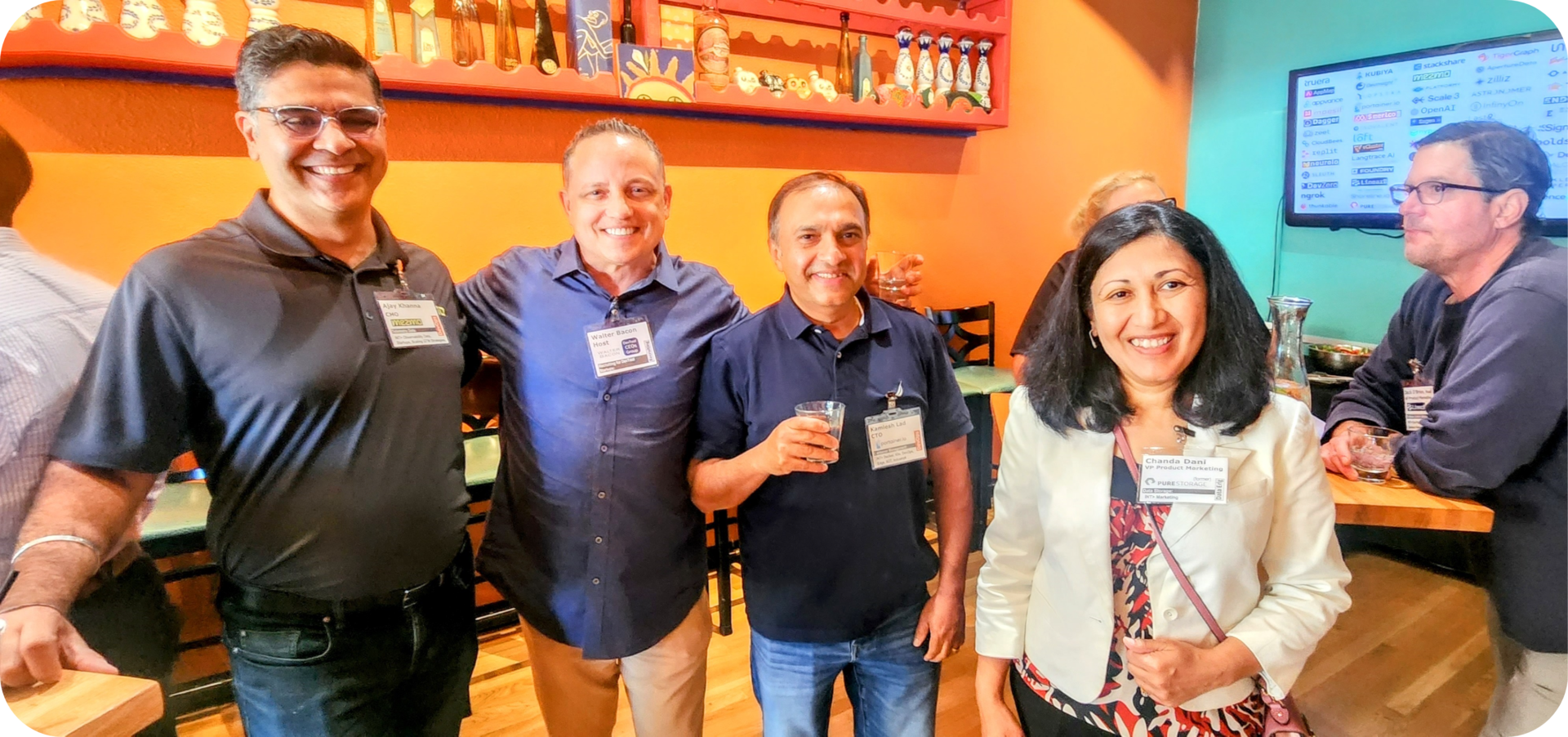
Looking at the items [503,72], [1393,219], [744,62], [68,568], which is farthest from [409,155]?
[1393,219]

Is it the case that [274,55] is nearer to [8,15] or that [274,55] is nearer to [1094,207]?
[8,15]

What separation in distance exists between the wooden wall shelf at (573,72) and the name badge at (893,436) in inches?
77.5

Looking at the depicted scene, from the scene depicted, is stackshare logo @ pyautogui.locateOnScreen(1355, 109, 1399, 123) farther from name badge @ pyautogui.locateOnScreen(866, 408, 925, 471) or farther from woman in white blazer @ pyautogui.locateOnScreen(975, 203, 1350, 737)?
name badge @ pyautogui.locateOnScreen(866, 408, 925, 471)

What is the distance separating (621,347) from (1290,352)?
158 centimetres

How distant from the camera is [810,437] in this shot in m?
1.20

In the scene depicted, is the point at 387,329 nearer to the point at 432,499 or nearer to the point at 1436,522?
the point at 432,499

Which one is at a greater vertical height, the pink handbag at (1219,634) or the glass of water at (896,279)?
the glass of water at (896,279)

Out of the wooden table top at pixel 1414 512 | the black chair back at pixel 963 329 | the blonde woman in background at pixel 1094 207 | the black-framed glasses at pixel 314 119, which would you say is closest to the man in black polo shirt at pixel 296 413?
the black-framed glasses at pixel 314 119

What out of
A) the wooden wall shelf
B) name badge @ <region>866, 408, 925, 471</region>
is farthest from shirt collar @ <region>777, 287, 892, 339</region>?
the wooden wall shelf

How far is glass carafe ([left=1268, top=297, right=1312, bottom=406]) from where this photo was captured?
1.77 metres

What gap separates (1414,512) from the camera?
152 cm

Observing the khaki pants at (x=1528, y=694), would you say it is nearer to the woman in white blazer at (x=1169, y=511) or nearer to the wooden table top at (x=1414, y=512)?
the wooden table top at (x=1414, y=512)

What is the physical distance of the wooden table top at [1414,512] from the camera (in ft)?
4.98

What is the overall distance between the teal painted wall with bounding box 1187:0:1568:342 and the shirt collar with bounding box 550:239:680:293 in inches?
149
